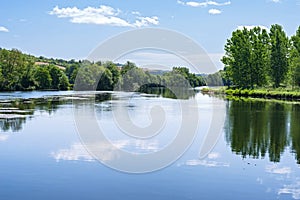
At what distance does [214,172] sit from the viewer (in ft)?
41.0

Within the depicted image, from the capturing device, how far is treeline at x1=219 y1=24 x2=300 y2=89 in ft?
215

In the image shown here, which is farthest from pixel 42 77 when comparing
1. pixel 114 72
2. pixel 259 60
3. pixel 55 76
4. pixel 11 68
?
pixel 259 60

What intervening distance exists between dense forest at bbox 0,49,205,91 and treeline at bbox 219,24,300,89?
15366 millimetres

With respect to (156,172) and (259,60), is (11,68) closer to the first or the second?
(259,60)

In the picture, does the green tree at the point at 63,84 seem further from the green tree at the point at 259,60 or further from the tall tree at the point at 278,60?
the tall tree at the point at 278,60

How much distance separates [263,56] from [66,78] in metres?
45.9

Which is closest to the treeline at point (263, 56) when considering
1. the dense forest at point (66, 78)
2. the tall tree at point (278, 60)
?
the tall tree at point (278, 60)

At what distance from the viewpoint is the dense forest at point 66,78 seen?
8308 centimetres

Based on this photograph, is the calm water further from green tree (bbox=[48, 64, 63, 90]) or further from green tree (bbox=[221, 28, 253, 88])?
green tree (bbox=[48, 64, 63, 90])

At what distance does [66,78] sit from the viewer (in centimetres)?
9444

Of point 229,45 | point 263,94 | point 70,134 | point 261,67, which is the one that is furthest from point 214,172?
point 229,45

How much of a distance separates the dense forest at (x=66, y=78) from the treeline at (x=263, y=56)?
1537cm

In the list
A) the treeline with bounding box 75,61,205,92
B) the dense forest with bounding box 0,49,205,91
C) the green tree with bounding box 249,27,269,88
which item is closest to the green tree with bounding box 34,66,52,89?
the dense forest with bounding box 0,49,205,91

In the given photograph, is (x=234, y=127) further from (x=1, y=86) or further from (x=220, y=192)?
(x=1, y=86)
